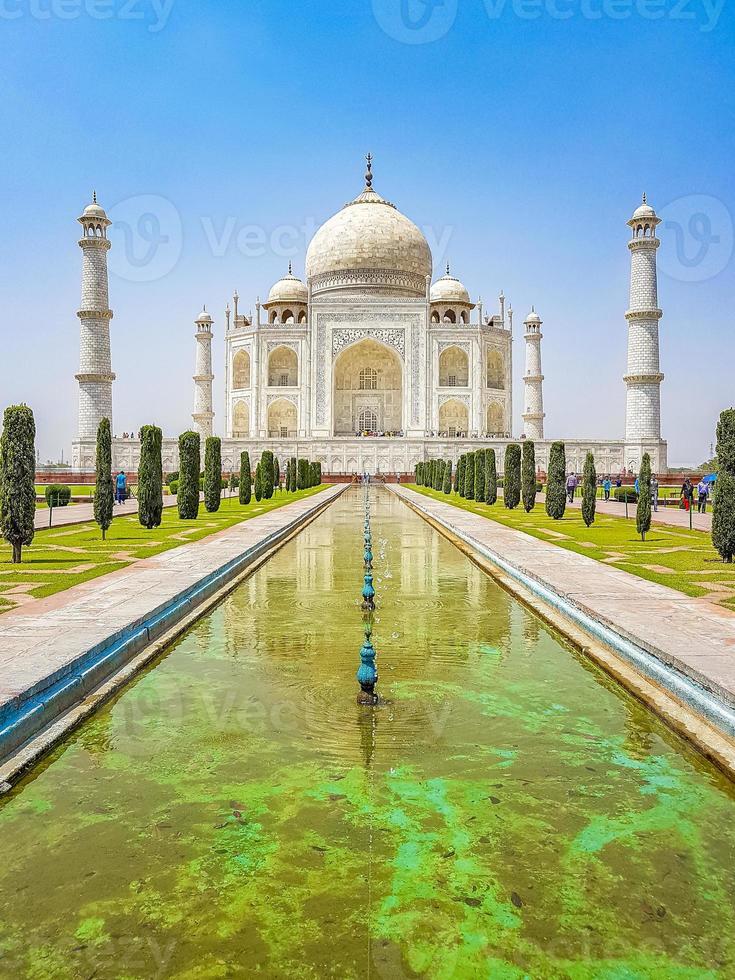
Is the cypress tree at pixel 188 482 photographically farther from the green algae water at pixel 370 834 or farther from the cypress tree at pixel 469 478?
the green algae water at pixel 370 834

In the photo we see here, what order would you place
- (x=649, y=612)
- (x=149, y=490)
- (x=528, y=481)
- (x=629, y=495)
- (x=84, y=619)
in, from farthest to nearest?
(x=629, y=495)
(x=528, y=481)
(x=149, y=490)
(x=649, y=612)
(x=84, y=619)

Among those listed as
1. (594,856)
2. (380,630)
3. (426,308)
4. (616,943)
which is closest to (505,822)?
(594,856)

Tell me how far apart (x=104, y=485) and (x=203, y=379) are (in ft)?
93.4

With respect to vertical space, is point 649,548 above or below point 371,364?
below

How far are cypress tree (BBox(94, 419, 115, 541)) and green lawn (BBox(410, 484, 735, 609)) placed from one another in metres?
5.34

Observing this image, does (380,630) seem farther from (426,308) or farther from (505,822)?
(426,308)

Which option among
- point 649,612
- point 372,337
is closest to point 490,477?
point 649,612

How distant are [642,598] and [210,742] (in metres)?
3.39

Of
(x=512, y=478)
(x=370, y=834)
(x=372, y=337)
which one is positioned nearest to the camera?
(x=370, y=834)

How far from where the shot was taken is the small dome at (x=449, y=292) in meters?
39.8

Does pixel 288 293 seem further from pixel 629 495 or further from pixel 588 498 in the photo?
pixel 588 498

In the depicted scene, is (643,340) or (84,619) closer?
(84,619)

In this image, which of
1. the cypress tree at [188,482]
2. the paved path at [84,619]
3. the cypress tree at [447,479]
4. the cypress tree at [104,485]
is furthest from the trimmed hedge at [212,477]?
the cypress tree at [447,479]

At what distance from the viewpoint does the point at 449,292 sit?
40.0m
